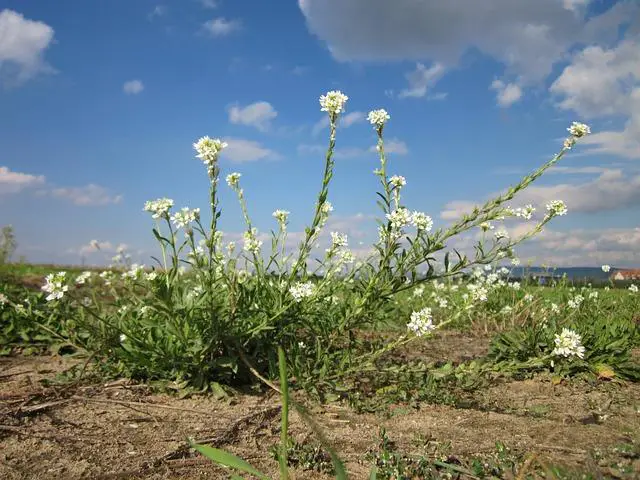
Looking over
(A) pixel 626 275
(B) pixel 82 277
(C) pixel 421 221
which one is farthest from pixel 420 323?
(A) pixel 626 275

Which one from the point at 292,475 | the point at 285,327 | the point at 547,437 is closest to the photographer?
the point at 292,475

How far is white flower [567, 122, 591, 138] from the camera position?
385 cm

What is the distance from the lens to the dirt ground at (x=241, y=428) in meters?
2.47

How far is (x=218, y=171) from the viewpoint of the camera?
3.18 m

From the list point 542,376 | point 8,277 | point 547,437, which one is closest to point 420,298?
point 542,376

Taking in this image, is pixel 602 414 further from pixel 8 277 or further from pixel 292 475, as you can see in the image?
pixel 8 277

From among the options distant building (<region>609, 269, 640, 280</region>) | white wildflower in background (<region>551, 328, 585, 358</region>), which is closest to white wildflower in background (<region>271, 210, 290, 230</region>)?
white wildflower in background (<region>551, 328, 585, 358</region>)

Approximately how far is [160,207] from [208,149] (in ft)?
1.55

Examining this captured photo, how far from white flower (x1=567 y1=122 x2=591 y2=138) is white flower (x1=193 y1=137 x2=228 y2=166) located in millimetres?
2552

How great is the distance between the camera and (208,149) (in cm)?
314

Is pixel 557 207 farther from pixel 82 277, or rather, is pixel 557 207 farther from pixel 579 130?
pixel 82 277

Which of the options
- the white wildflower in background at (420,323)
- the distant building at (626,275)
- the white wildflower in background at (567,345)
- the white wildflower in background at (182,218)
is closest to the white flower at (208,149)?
the white wildflower in background at (182,218)

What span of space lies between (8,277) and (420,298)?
6.76m

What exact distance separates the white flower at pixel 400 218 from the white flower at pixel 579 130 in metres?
1.50
